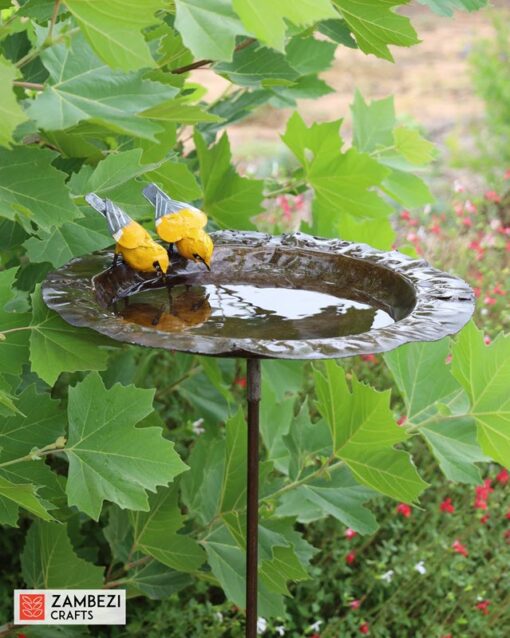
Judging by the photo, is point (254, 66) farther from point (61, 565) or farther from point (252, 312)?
point (61, 565)

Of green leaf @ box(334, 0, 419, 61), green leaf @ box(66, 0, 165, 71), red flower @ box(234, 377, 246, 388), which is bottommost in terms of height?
red flower @ box(234, 377, 246, 388)

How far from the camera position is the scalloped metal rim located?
4.17 ft

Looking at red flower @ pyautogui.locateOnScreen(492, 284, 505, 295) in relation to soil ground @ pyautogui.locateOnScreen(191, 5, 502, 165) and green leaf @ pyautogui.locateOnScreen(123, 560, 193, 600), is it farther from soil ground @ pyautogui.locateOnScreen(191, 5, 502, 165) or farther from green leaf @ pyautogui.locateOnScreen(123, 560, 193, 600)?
soil ground @ pyautogui.locateOnScreen(191, 5, 502, 165)

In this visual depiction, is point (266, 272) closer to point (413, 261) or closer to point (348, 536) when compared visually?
point (413, 261)

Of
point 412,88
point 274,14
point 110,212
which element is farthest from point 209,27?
point 412,88

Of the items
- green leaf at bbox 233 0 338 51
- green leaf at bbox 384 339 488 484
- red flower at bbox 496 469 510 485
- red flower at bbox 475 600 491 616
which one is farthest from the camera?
red flower at bbox 496 469 510 485

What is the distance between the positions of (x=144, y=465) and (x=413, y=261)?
1.95 feet

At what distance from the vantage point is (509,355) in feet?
5.11

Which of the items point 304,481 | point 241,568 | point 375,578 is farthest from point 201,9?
point 375,578

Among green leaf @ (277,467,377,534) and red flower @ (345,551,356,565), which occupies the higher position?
green leaf @ (277,467,377,534)

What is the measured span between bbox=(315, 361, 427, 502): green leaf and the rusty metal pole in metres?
0.10

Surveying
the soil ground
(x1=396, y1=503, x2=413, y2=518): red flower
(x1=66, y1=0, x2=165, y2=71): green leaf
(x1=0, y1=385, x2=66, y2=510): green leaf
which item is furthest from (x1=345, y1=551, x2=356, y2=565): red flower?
the soil ground

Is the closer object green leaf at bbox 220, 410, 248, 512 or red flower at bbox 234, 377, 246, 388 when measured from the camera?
green leaf at bbox 220, 410, 248, 512

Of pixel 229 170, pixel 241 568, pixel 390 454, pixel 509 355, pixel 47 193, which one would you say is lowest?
pixel 241 568
